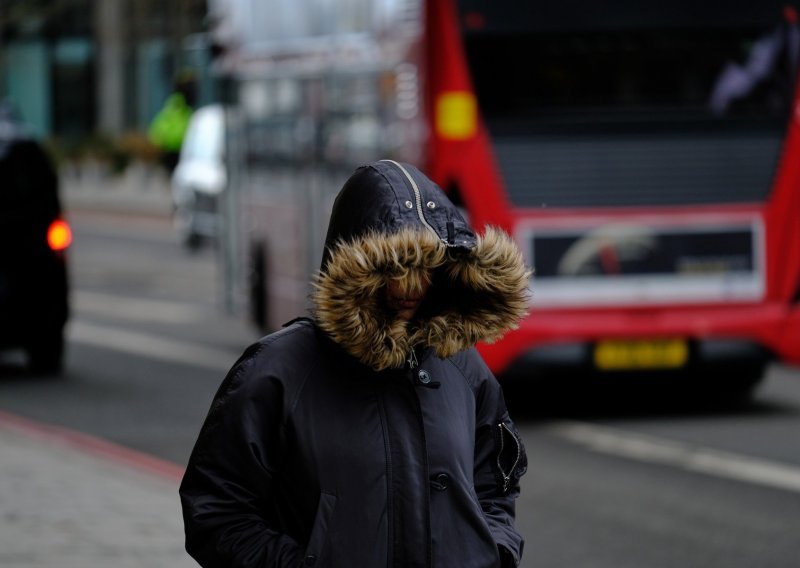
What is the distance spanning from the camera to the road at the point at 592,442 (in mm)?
7363

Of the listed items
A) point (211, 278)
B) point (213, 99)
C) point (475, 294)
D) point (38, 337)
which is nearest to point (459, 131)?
point (38, 337)

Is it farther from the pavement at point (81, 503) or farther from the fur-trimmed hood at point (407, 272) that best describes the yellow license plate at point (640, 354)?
the fur-trimmed hood at point (407, 272)

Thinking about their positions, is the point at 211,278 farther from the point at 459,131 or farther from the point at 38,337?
the point at 459,131

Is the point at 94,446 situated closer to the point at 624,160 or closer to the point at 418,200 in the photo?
the point at 624,160

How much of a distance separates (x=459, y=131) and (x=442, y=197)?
7.39 m

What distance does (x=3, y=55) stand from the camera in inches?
2356

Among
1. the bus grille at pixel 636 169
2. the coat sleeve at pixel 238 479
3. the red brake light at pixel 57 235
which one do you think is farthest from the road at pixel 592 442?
the coat sleeve at pixel 238 479

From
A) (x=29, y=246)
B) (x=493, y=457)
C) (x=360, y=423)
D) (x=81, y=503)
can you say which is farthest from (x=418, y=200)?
(x=29, y=246)

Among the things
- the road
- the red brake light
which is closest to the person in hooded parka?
the road

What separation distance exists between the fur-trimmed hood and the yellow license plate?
7405mm

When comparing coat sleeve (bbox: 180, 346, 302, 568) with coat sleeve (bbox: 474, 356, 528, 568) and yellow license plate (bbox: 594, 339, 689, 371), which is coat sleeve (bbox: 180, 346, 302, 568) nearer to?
coat sleeve (bbox: 474, 356, 528, 568)

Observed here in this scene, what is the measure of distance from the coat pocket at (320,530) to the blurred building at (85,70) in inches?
2207

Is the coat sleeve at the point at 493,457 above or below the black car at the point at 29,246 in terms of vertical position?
above

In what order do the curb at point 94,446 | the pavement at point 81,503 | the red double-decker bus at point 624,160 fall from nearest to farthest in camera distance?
the pavement at point 81,503 → the curb at point 94,446 → the red double-decker bus at point 624,160
